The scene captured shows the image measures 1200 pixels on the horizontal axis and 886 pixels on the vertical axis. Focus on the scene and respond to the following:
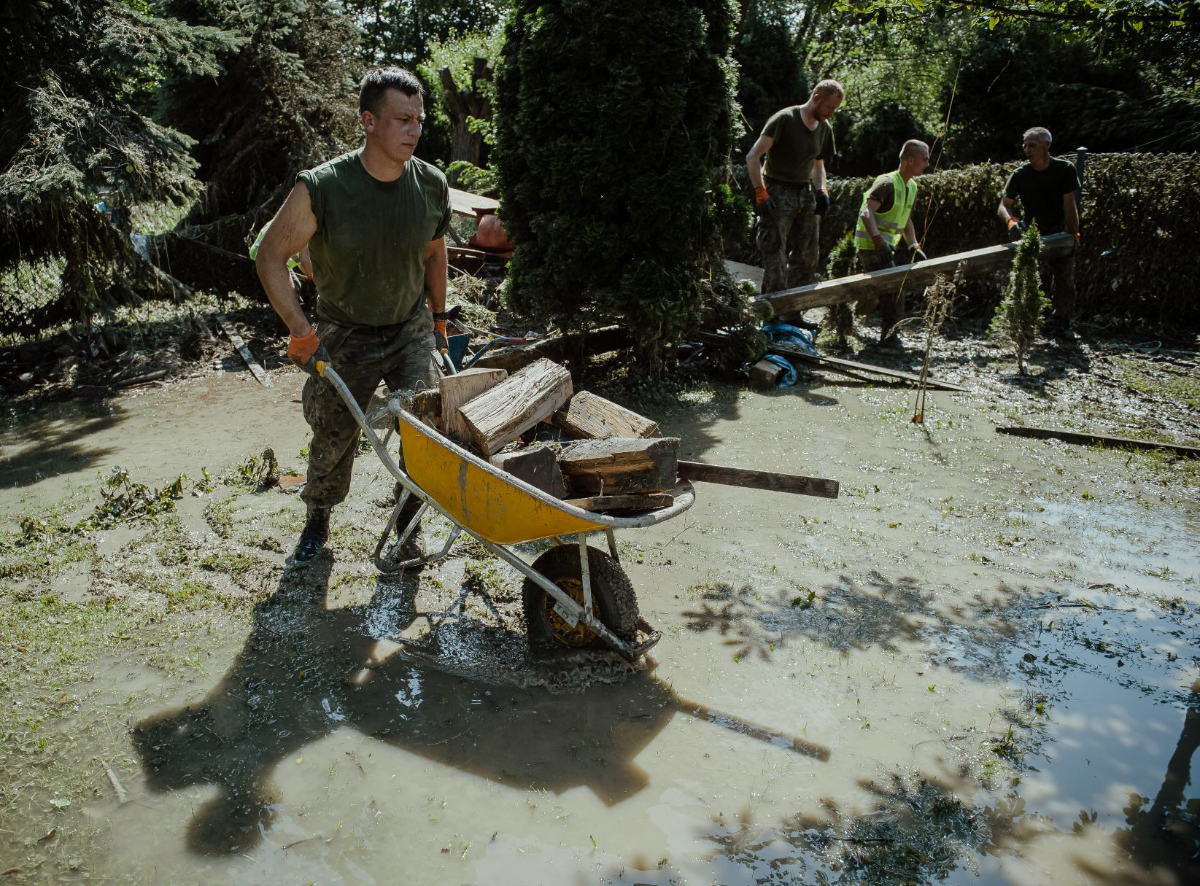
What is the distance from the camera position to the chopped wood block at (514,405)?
321 centimetres

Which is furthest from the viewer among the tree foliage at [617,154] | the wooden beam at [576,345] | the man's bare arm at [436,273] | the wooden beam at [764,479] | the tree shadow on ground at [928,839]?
the wooden beam at [576,345]

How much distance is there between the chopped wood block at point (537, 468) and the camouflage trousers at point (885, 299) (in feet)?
19.2

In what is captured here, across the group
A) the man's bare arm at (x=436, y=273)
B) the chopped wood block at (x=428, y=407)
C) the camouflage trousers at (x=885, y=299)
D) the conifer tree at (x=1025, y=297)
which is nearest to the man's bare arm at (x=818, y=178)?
the camouflage trousers at (x=885, y=299)

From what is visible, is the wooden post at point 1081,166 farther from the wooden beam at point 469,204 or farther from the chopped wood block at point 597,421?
the chopped wood block at point 597,421

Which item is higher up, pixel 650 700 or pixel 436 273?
pixel 436 273

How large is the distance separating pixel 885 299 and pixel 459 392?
6179 millimetres

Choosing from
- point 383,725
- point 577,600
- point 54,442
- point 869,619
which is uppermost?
point 577,600

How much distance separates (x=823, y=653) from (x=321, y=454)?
2.50 meters

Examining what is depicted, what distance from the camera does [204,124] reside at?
953 centimetres

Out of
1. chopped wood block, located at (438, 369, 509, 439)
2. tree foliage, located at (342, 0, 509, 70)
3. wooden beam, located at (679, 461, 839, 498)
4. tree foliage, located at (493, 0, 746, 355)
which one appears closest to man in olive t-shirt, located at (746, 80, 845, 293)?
tree foliage, located at (493, 0, 746, 355)

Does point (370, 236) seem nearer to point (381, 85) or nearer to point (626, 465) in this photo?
point (381, 85)

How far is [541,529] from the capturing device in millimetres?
2898

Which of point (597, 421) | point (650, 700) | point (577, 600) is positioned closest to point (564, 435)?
point (597, 421)

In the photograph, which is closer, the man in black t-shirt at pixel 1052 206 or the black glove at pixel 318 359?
the black glove at pixel 318 359
